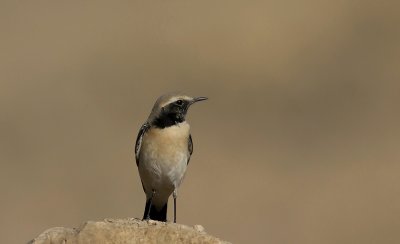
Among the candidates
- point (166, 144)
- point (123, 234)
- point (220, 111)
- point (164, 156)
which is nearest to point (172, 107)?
point (166, 144)

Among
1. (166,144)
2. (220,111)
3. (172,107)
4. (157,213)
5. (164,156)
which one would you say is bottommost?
(157,213)

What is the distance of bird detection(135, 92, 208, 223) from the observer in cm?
1340

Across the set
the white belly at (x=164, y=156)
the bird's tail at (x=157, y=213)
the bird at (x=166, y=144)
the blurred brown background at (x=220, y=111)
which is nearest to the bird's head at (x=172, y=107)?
the bird at (x=166, y=144)

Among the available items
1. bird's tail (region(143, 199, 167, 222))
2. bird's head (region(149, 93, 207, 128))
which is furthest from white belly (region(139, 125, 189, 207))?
bird's tail (region(143, 199, 167, 222))

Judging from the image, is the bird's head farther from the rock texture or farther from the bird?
the rock texture

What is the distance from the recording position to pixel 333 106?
120ft

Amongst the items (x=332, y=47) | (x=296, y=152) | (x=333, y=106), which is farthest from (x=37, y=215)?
(x=332, y=47)

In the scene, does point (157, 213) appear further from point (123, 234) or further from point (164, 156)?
point (123, 234)

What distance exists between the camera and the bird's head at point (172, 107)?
526 inches

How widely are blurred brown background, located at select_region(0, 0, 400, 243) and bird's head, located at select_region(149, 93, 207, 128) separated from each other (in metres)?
13.2

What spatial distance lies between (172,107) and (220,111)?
911 inches

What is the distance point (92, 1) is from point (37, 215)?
1942 cm

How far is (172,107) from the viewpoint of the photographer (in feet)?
43.9

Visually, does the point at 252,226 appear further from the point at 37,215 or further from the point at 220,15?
the point at 220,15
